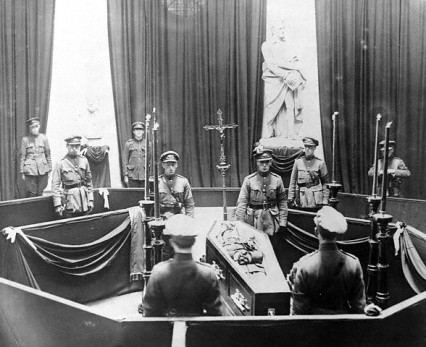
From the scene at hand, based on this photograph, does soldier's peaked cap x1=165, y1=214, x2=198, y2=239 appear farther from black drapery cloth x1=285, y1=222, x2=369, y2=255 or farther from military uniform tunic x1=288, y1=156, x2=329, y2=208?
military uniform tunic x1=288, y1=156, x2=329, y2=208

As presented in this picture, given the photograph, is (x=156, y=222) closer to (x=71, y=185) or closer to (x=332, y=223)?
(x=332, y=223)

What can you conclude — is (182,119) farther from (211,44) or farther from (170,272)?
(170,272)

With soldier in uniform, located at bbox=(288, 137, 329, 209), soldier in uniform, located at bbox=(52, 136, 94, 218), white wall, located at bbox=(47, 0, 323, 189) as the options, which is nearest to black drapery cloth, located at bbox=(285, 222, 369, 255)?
soldier in uniform, located at bbox=(288, 137, 329, 209)

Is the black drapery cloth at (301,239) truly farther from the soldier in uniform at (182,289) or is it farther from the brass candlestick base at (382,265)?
the soldier in uniform at (182,289)

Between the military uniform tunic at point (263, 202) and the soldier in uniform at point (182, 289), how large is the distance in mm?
3019

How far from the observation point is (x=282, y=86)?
30.2ft

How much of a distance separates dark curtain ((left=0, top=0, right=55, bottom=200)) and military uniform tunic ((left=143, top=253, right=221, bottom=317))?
22.9ft

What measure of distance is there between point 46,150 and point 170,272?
617 centimetres

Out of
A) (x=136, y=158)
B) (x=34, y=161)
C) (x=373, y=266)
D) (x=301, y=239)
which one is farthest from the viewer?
(x=136, y=158)

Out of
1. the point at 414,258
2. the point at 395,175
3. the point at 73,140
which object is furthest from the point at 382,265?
the point at 73,140

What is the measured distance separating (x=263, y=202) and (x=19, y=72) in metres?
5.73

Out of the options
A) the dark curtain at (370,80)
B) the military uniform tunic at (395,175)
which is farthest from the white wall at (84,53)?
the military uniform tunic at (395,175)

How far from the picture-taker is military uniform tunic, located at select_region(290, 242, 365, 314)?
9.11 feet

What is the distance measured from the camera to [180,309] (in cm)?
265
